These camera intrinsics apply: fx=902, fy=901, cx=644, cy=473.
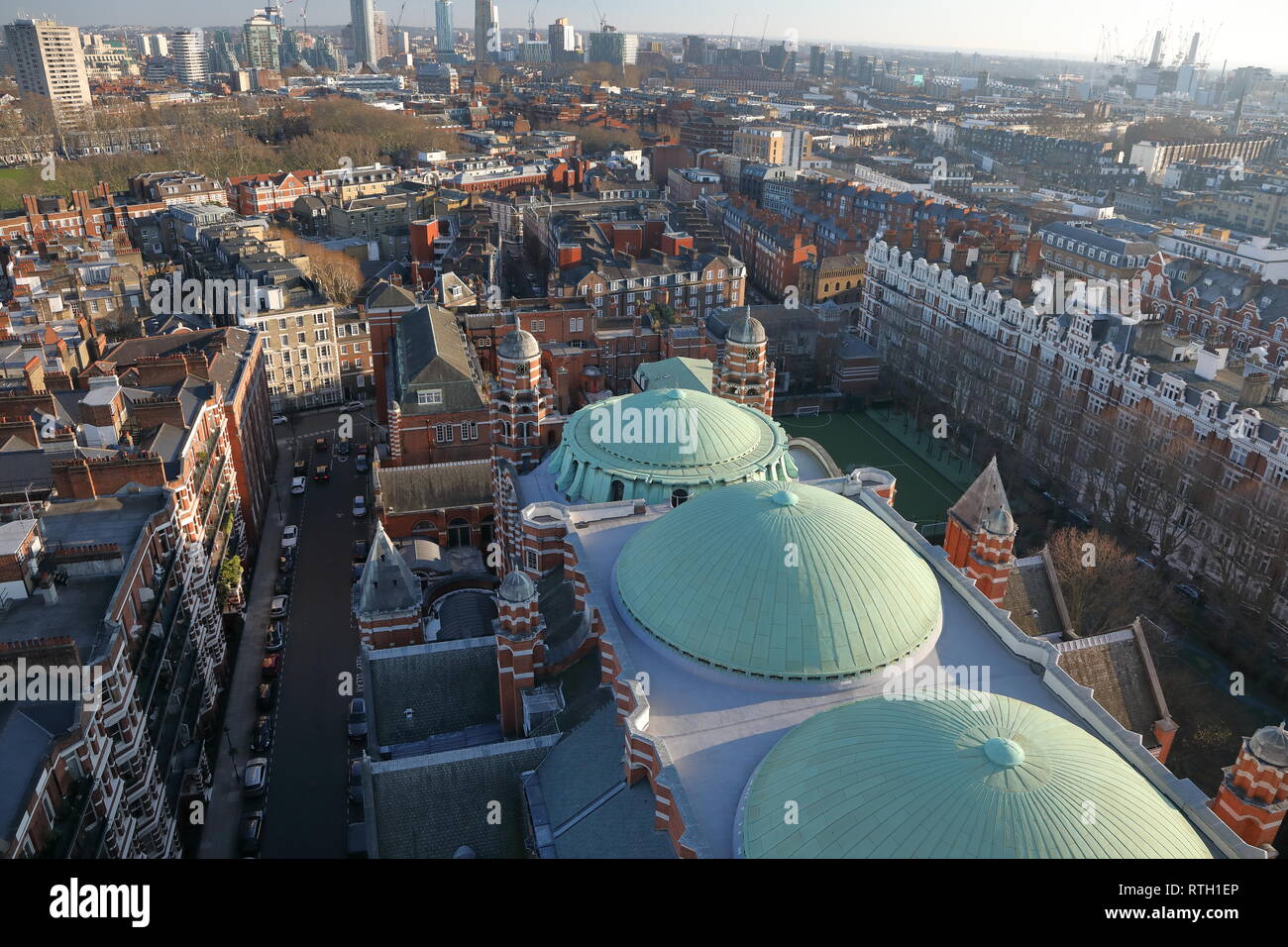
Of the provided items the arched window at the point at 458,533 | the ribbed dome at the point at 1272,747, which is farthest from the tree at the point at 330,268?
the ribbed dome at the point at 1272,747

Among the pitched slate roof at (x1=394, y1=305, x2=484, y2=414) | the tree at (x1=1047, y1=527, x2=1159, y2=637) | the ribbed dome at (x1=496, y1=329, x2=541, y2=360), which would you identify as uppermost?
the ribbed dome at (x1=496, y1=329, x2=541, y2=360)

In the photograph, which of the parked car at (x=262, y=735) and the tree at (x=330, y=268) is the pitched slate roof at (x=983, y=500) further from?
the tree at (x=330, y=268)

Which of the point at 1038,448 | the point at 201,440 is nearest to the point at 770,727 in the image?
the point at 201,440

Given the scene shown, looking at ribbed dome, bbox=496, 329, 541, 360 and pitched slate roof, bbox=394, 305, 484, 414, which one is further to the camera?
pitched slate roof, bbox=394, 305, 484, 414

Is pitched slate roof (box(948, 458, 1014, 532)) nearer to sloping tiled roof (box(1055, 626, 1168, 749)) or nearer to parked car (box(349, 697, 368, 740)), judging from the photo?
sloping tiled roof (box(1055, 626, 1168, 749))

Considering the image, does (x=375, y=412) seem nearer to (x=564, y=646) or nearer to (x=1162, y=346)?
(x=564, y=646)

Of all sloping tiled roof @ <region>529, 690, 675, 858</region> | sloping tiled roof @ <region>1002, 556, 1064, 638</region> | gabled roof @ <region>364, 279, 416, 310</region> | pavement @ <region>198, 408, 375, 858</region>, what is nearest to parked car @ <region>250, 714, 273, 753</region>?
pavement @ <region>198, 408, 375, 858</region>
